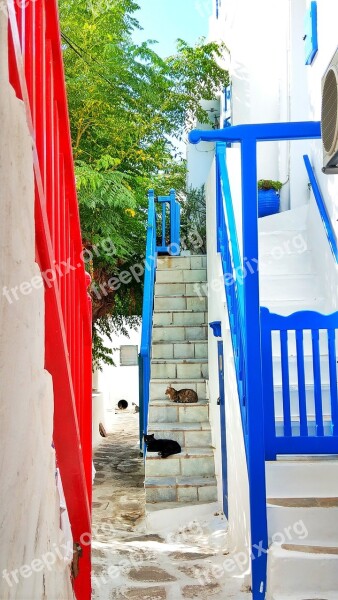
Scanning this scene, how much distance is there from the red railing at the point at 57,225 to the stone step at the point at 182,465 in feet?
10.2

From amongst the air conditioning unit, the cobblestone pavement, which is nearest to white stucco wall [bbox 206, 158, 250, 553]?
the cobblestone pavement

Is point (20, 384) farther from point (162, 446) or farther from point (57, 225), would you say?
point (162, 446)

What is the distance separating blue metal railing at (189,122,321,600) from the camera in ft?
10.2

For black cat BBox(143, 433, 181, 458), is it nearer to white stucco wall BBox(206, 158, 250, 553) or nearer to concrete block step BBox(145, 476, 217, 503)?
concrete block step BBox(145, 476, 217, 503)

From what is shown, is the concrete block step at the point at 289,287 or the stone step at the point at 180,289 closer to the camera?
Answer: the concrete block step at the point at 289,287

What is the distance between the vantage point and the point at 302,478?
3.45 meters

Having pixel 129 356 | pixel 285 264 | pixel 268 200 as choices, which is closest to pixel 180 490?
pixel 285 264

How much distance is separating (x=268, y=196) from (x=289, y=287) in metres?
2.01

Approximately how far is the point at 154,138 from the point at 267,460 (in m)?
8.01

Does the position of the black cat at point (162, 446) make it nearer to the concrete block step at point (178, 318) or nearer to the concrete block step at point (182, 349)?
the concrete block step at point (182, 349)

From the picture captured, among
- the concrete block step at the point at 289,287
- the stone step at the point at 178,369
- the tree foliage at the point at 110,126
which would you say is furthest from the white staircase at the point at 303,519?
the tree foliage at the point at 110,126

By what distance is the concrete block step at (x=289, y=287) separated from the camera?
5.28 m

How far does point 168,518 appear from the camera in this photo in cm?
529

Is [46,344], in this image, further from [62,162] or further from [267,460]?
[267,460]
